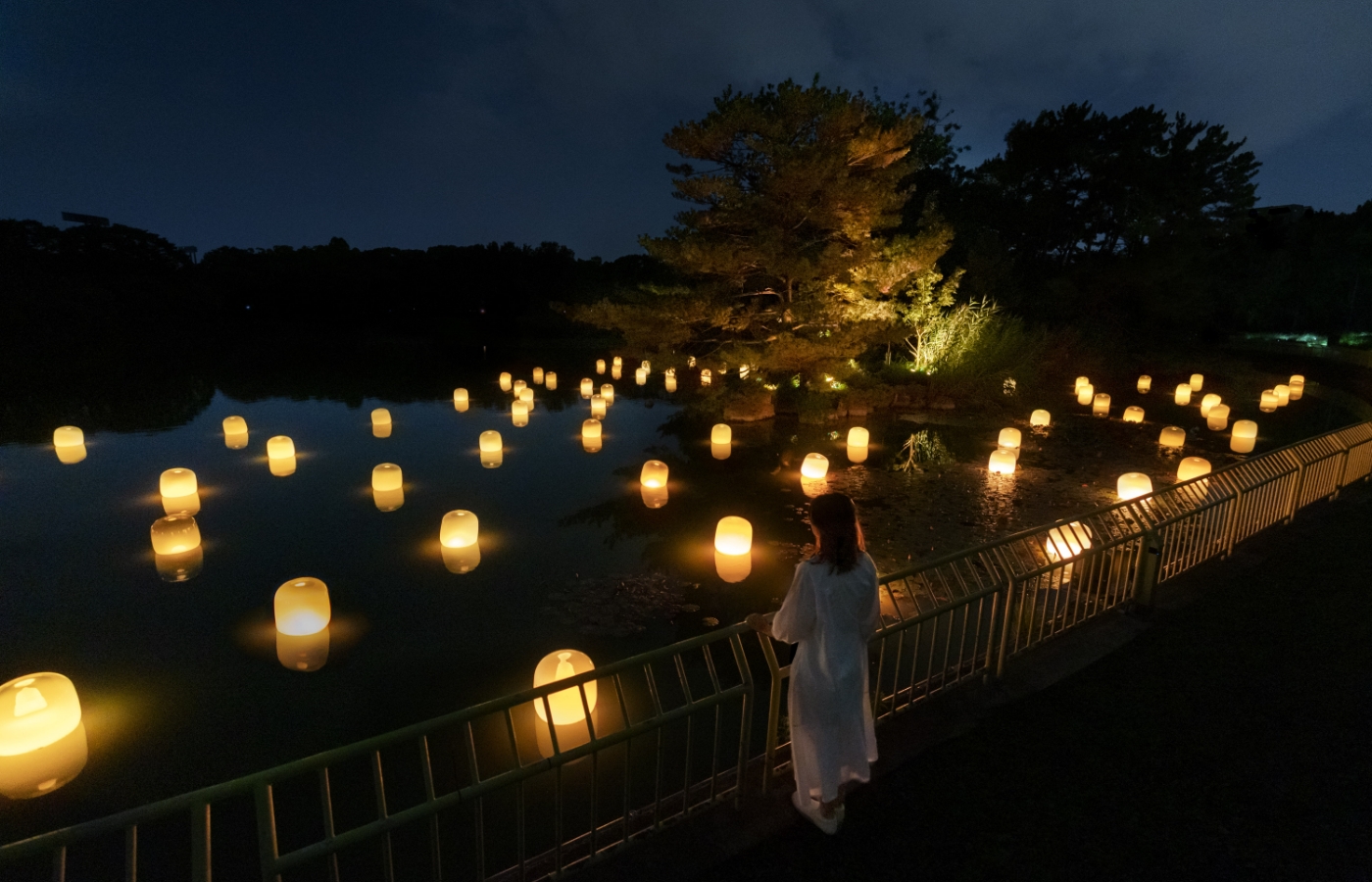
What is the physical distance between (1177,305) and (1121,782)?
31.1 metres

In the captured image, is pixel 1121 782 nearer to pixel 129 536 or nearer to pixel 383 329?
pixel 129 536

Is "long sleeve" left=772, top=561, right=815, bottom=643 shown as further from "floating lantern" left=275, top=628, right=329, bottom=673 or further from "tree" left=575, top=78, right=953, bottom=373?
"tree" left=575, top=78, right=953, bottom=373

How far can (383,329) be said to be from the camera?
181 feet

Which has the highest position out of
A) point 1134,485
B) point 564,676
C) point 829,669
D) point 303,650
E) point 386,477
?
point 829,669

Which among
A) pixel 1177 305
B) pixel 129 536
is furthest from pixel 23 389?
pixel 1177 305

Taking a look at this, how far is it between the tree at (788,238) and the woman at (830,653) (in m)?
12.9

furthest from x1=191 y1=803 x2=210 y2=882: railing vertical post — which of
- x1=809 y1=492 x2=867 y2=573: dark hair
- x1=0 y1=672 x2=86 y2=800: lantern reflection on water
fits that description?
x1=0 y1=672 x2=86 y2=800: lantern reflection on water

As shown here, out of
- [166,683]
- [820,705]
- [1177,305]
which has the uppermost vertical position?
[1177,305]

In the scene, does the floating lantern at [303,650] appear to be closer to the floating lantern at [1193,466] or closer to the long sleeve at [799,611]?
the long sleeve at [799,611]

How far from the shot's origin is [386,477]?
10852 mm

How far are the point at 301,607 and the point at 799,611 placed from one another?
508 centimetres

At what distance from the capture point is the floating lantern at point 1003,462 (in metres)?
12.3

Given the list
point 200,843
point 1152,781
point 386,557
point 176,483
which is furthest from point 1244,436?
point 176,483

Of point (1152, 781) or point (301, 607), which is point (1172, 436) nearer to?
point (1152, 781)
